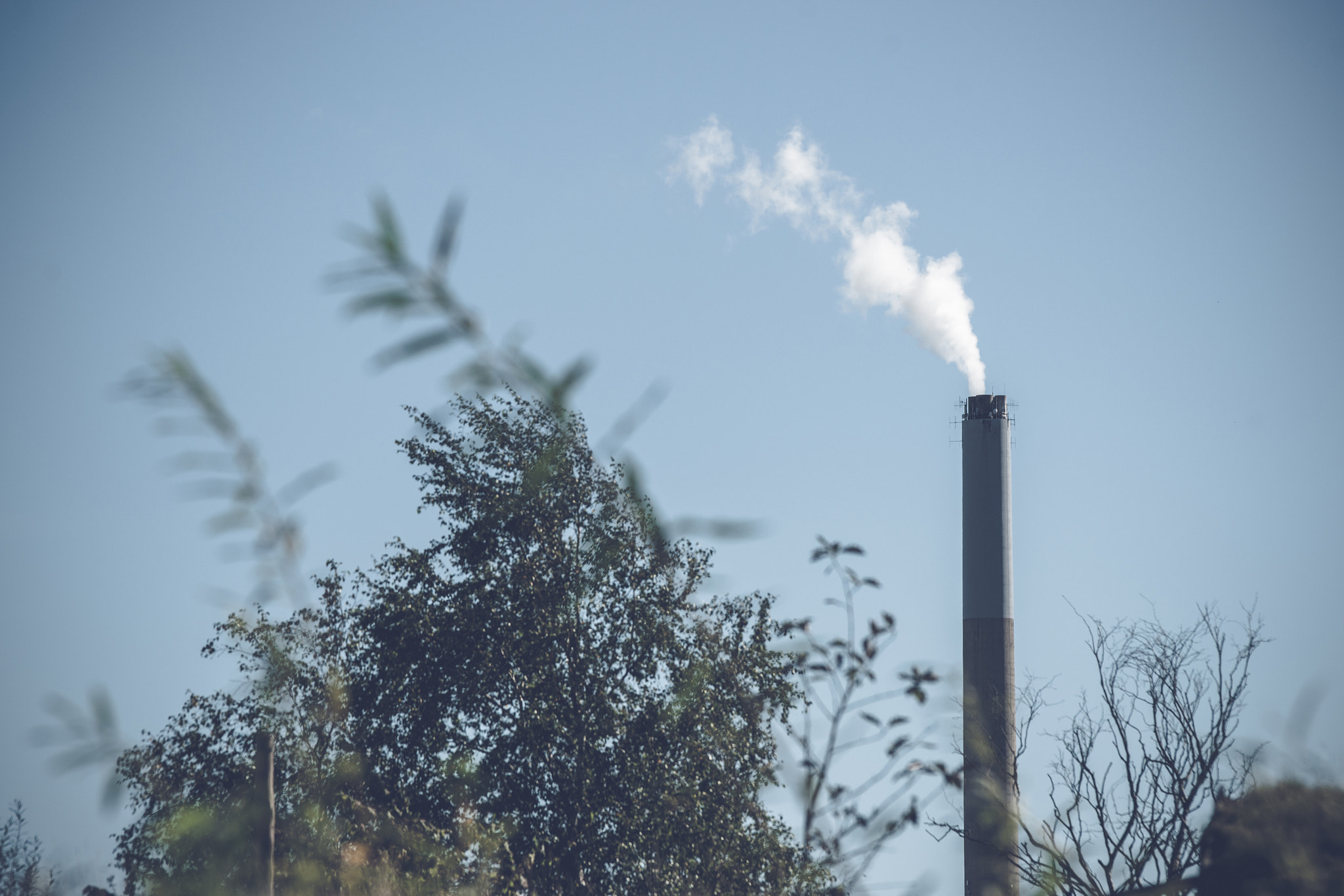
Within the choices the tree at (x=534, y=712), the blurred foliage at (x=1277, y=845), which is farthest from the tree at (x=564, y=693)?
the blurred foliage at (x=1277, y=845)

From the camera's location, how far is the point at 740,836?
46.2ft

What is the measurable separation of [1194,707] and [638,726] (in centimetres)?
828

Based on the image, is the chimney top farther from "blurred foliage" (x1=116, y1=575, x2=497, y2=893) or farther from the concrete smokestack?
"blurred foliage" (x1=116, y1=575, x2=497, y2=893)

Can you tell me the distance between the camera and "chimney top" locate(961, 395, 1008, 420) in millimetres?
A: 28250

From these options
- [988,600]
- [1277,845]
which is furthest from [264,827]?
[988,600]

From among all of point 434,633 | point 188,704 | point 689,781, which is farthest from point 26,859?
point 689,781

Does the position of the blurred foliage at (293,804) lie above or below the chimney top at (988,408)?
below

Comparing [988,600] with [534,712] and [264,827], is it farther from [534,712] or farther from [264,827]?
[264,827]

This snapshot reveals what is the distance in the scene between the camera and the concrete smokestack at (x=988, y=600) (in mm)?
23516

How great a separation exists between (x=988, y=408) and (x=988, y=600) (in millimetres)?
5207

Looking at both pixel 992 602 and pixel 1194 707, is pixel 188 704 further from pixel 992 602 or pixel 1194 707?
pixel 992 602

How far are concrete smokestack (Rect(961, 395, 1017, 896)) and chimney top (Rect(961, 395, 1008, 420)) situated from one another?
2 centimetres

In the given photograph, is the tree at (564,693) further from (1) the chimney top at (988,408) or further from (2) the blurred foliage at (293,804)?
(1) the chimney top at (988,408)

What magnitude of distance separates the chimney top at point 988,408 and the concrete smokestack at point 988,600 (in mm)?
18
